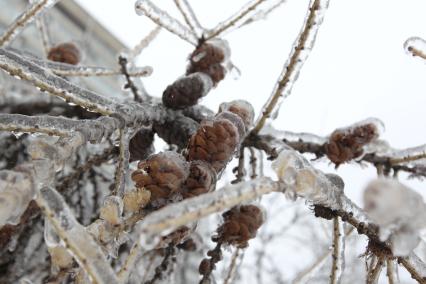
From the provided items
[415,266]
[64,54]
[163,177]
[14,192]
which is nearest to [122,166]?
[163,177]

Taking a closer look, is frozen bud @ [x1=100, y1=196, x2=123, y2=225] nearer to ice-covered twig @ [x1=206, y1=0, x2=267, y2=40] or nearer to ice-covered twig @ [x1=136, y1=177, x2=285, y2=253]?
ice-covered twig @ [x1=136, y1=177, x2=285, y2=253]

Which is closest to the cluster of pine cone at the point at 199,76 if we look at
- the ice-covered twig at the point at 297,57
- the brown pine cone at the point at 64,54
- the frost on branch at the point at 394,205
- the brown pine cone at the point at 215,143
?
the ice-covered twig at the point at 297,57

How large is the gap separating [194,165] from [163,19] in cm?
31

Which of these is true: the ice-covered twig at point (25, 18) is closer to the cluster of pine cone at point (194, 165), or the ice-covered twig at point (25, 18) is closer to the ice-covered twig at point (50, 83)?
the ice-covered twig at point (50, 83)

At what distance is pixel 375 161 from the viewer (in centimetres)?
69

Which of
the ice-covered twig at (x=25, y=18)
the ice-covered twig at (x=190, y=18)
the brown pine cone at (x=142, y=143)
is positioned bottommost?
the brown pine cone at (x=142, y=143)

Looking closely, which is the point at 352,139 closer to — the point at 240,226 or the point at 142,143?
the point at 240,226

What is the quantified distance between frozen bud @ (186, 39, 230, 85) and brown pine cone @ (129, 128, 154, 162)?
0.13 meters

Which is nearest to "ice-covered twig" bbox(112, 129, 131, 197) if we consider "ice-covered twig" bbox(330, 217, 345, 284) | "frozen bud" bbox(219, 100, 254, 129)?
"frozen bud" bbox(219, 100, 254, 129)

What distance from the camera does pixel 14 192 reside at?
1.03 feet

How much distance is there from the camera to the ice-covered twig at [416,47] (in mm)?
521

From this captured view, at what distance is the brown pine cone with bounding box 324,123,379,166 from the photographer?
24.3 inches

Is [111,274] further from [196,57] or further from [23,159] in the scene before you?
Answer: [23,159]

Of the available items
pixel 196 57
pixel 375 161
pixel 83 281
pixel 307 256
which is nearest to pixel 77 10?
pixel 196 57
